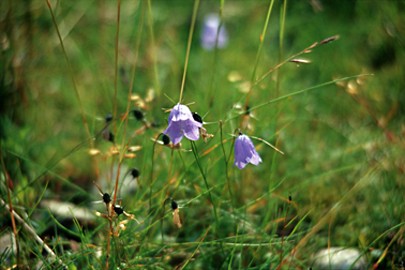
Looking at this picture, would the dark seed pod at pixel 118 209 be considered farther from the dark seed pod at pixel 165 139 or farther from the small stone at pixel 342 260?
the small stone at pixel 342 260

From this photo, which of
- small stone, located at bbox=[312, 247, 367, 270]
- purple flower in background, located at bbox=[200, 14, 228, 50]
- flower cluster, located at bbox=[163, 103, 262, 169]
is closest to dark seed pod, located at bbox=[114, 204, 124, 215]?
flower cluster, located at bbox=[163, 103, 262, 169]

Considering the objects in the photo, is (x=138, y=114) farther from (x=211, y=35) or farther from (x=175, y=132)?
(x=211, y=35)

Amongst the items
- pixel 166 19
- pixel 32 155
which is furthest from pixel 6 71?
pixel 166 19

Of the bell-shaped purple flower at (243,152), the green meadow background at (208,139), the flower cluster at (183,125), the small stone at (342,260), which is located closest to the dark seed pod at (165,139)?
the green meadow background at (208,139)

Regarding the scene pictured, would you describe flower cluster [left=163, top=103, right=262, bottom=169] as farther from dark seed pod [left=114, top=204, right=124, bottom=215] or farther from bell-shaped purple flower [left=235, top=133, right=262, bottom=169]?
dark seed pod [left=114, top=204, right=124, bottom=215]

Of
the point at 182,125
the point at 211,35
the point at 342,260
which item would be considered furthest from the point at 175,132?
the point at 211,35
